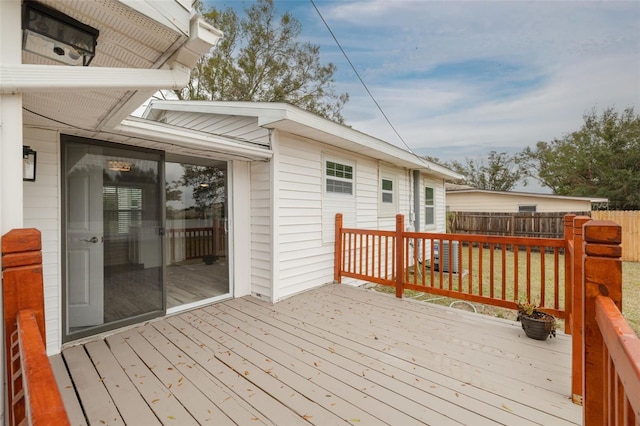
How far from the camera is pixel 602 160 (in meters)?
17.8

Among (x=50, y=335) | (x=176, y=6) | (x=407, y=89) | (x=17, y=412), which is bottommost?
(x=50, y=335)

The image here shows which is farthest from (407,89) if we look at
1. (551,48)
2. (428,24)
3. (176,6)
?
(176,6)

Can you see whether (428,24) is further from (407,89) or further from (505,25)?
(407,89)

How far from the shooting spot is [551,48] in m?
8.12

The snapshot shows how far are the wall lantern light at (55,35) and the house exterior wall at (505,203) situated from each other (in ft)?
50.2

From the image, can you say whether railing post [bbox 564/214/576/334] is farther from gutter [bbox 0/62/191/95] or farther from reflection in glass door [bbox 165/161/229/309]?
reflection in glass door [bbox 165/161/229/309]

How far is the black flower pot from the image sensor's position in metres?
2.91

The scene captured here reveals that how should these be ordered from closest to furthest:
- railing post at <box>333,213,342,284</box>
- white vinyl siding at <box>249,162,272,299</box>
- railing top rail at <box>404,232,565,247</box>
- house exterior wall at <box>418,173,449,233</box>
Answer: railing top rail at <box>404,232,565,247</box>
white vinyl siding at <box>249,162,272,299</box>
railing post at <box>333,213,342,284</box>
house exterior wall at <box>418,173,449,233</box>

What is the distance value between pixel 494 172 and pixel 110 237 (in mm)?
28611

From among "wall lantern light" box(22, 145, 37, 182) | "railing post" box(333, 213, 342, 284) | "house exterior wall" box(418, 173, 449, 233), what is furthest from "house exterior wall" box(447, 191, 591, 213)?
"wall lantern light" box(22, 145, 37, 182)

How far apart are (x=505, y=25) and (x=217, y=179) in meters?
7.44

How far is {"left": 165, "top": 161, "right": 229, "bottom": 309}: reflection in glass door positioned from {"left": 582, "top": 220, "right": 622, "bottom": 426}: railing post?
12.9 feet

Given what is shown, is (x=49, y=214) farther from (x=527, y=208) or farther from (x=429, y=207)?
(x=527, y=208)

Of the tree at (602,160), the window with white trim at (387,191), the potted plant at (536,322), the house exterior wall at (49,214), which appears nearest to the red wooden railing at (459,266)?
the potted plant at (536,322)
